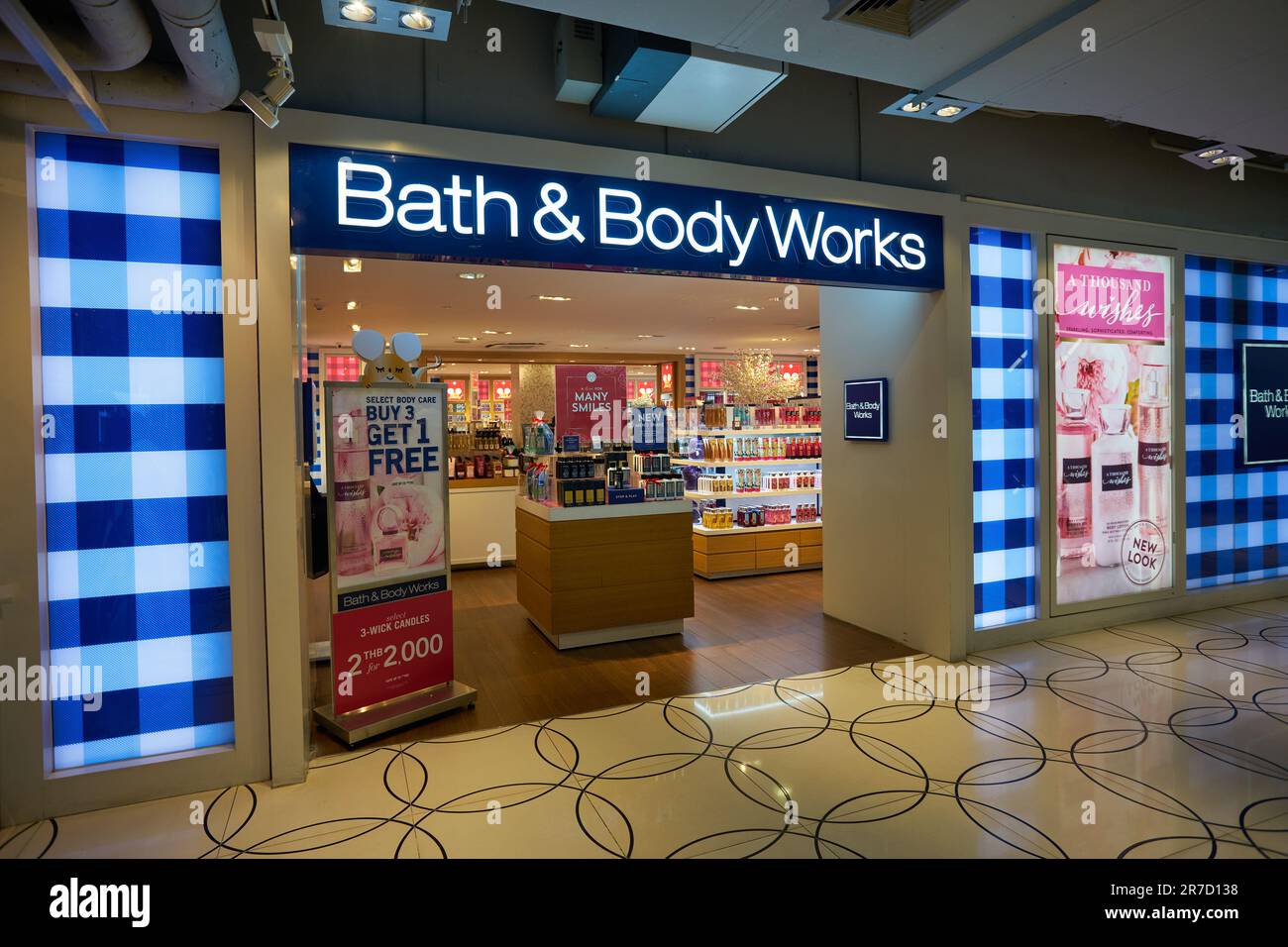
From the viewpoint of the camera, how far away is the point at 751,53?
312 cm

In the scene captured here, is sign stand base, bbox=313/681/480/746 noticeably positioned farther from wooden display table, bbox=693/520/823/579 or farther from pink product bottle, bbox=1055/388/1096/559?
pink product bottle, bbox=1055/388/1096/559

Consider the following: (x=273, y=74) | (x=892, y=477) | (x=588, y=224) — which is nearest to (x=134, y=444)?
(x=273, y=74)

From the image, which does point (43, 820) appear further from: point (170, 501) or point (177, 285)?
point (177, 285)

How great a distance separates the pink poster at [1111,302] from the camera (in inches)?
203

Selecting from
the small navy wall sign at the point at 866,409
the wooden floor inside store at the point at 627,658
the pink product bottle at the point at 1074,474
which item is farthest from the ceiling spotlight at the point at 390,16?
the pink product bottle at the point at 1074,474

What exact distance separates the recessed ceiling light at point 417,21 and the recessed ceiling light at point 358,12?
0.37ft

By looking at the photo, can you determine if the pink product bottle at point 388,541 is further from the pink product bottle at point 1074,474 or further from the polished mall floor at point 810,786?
the pink product bottle at point 1074,474

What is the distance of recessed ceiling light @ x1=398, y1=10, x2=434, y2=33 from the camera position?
2787 mm

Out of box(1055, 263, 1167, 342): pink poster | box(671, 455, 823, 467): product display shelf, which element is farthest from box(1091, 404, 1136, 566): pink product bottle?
box(671, 455, 823, 467): product display shelf

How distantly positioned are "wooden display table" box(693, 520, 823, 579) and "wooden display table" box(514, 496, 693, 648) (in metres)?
1.91

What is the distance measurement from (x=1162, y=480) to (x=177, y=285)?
21.3ft

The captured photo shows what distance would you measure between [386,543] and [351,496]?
321mm

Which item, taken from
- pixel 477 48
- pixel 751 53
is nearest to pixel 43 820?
pixel 477 48
